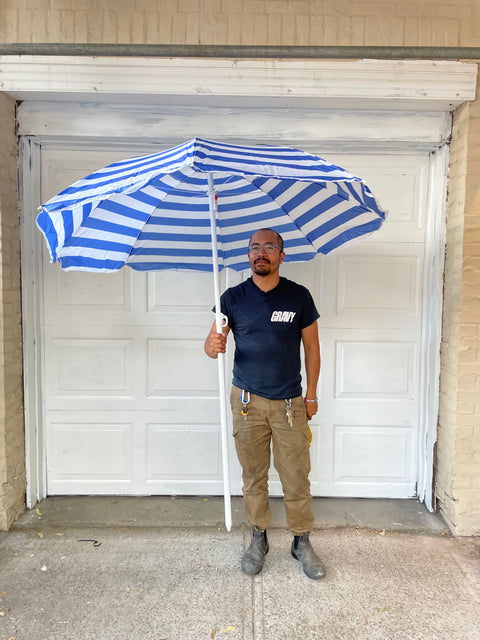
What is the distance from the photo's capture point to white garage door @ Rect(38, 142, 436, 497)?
135 inches

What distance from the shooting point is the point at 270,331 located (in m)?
2.60

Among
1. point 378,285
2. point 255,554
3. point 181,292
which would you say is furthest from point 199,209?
point 255,554

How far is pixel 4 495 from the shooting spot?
3154mm

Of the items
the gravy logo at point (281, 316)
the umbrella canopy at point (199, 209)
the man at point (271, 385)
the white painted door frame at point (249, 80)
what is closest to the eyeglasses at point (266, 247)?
the man at point (271, 385)

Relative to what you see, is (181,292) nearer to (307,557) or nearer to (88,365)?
(88,365)

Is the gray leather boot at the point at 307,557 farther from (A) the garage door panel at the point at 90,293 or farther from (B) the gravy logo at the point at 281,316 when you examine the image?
(A) the garage door panel at the point at 90,293

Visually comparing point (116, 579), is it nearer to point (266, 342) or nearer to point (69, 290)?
point (266, 342)

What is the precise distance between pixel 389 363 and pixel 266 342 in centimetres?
136

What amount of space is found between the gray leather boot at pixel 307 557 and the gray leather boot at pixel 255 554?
19 cm

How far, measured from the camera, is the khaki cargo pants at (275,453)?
264cm

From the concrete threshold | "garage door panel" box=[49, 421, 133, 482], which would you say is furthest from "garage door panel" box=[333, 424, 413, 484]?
"garage door panel" box=[49, 421, 133, 482]

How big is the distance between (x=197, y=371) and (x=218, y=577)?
1436mm

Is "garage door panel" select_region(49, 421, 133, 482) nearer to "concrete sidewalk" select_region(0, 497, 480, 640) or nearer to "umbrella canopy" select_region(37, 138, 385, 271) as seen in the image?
"concrete sidewalk" select_region(0, 497, 480, 640)

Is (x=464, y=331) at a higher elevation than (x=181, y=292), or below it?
below
